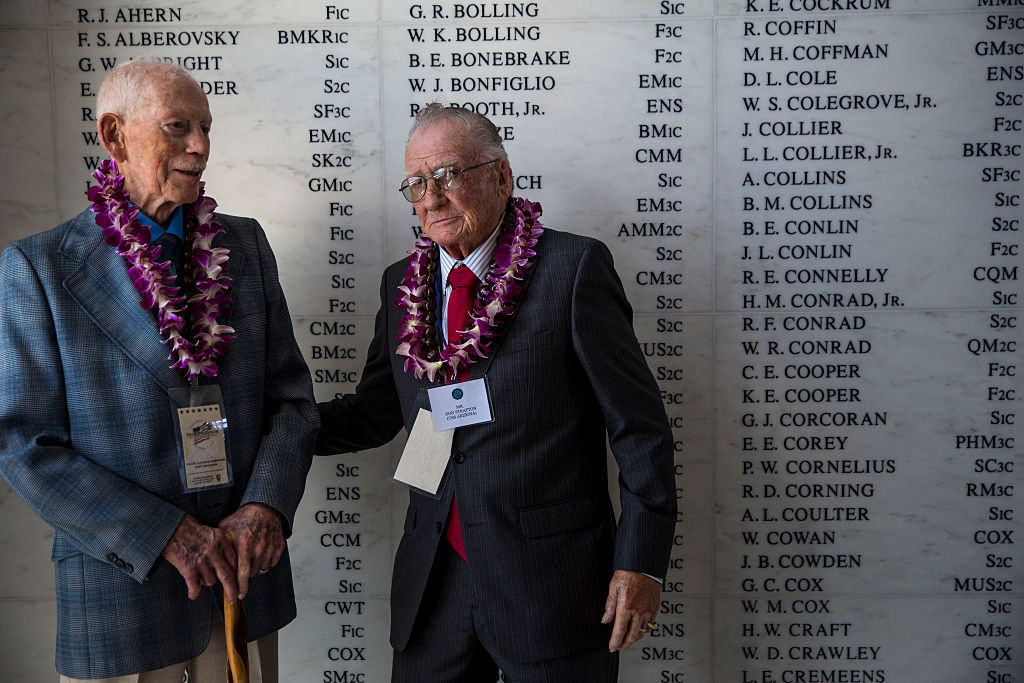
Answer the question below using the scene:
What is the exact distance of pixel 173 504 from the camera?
1.54 m

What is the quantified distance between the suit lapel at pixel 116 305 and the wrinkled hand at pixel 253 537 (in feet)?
1.03

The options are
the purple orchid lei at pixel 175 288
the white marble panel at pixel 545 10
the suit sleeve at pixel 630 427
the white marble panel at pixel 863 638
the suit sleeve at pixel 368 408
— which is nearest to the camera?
the purple orchid lei at pixel 175 288

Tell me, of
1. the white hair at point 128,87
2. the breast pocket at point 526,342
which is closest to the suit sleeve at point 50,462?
the white hair at point 128,87

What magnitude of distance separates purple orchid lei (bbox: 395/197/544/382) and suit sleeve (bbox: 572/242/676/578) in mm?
151

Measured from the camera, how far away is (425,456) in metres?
1.74

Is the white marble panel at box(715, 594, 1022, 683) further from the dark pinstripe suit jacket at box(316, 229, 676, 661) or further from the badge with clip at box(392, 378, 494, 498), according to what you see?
the badge with clip at box(392, 378, 494, 498)

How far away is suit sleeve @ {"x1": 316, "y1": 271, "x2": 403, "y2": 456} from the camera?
79.3 inches

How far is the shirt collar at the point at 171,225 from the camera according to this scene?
1607mm

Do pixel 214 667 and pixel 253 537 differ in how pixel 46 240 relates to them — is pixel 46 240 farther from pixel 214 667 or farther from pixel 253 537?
pixel 214 667

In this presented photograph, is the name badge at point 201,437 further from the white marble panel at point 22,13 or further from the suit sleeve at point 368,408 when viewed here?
the white marble panel at point 22,13

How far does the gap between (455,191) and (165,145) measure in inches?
24.4

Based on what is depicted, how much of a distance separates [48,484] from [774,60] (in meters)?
2.25

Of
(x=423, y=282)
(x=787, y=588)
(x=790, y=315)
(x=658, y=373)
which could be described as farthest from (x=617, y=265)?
(x=787, y=588)

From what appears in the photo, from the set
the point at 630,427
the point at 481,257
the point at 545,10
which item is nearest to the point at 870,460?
the point at 630,427
